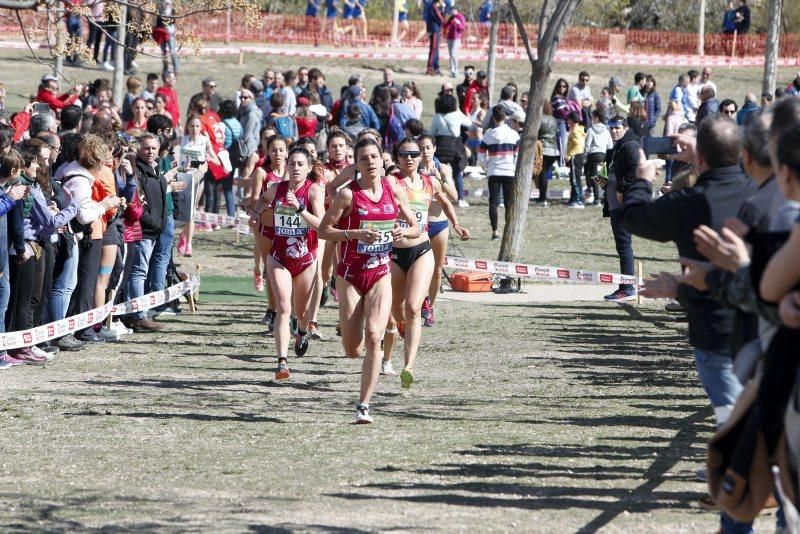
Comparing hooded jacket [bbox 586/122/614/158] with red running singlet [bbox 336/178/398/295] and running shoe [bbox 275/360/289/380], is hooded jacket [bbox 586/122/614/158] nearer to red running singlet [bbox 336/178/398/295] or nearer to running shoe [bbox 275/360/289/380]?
running shoe [bbox 275/360/289/380]

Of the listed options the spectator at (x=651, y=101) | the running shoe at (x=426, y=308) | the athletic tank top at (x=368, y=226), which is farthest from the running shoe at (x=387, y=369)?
the spectator at (x=651, y=101)

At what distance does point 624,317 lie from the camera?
16.0m

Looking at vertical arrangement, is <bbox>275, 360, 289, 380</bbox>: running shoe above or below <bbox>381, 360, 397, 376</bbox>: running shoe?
above

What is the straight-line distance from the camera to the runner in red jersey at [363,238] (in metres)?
10.5

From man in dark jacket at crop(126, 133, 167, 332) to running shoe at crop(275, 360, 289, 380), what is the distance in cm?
367

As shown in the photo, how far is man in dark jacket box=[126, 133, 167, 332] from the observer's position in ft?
48.9

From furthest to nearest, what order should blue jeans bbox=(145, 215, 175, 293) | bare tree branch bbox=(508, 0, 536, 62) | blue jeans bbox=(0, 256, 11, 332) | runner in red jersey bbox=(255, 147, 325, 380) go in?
bare tree branch bbox=(508, 0, 536, 62) < blue jeans bbox=(145, 215, 175, 293) < blue jeans bbox=(0, 256, 11, 332) < runner in red jersey bbox=(255, 147, 325, 380)

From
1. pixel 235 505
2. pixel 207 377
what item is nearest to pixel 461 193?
pixel 207 377

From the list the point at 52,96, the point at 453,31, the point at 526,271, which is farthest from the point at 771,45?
the point at 453,31

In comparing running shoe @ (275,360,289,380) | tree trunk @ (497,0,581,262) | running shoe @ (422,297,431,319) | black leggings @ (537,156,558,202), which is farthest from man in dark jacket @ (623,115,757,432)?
black leggings @ (537,156,558,202)

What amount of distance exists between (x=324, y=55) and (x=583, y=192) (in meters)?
18.8

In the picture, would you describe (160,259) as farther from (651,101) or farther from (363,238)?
(651,101)

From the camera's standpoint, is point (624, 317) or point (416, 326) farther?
point (624, 317)

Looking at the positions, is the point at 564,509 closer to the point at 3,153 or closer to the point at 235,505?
the point at 235,505
